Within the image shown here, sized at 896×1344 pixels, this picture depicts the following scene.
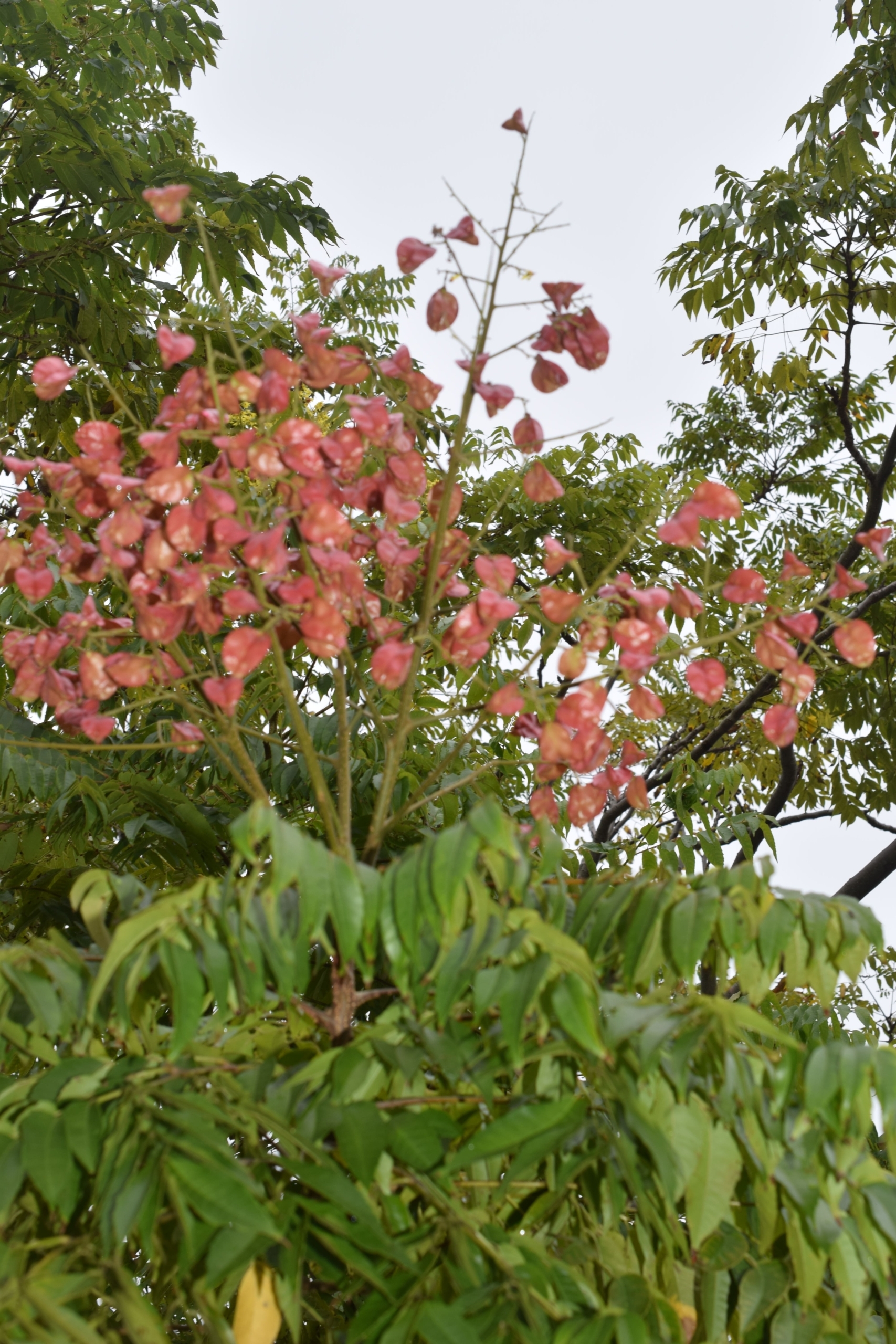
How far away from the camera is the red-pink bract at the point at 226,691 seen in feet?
4.50

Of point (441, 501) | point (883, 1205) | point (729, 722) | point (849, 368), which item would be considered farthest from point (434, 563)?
point (849, 368)

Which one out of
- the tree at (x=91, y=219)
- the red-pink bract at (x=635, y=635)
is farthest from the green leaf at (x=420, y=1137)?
the tree at (x=91, y=219)

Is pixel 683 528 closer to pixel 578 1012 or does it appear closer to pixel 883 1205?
pixel 578 1012

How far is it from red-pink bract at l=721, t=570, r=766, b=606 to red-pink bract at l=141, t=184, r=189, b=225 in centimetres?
89

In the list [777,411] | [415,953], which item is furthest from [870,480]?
[415,953]

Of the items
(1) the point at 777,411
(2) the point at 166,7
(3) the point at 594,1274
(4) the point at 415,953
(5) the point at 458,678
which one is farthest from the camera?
(1) the point at 777,411

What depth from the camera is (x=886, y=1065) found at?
1.13 metres

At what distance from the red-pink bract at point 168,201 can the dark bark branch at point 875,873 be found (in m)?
3.95

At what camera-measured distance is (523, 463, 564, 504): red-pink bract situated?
1.56 m

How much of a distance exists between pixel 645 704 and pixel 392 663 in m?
0.34

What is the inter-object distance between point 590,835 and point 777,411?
4.15 metres

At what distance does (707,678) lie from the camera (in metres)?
1.46

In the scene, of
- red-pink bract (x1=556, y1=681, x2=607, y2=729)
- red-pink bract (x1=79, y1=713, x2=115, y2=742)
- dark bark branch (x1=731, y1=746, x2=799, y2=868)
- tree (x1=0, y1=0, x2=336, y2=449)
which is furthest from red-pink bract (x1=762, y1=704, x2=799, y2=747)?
dark bark branch (x1=731, y1=746, x2=799, y2=868)

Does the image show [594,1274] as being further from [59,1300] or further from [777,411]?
[777,411]
